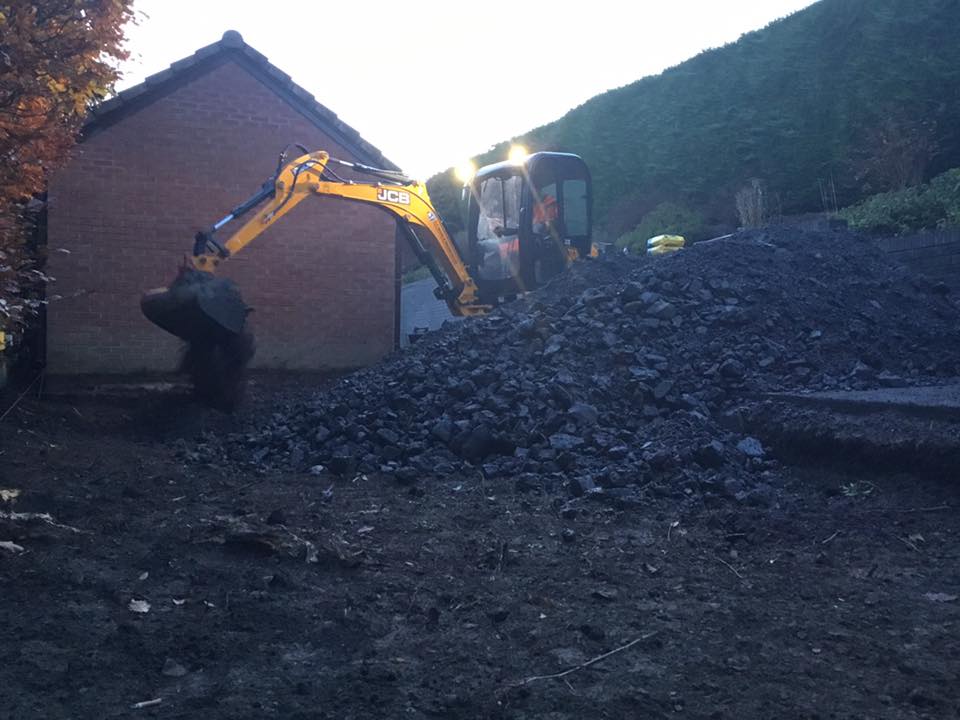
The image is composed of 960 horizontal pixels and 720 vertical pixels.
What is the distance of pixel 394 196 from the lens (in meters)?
13.1

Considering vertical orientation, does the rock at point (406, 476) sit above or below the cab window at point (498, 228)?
below

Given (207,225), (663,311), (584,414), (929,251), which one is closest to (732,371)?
(663,311)

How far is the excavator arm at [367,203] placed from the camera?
36.3 ft

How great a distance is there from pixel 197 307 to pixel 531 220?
19.8ft

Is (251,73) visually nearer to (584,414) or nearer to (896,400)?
(584,414)

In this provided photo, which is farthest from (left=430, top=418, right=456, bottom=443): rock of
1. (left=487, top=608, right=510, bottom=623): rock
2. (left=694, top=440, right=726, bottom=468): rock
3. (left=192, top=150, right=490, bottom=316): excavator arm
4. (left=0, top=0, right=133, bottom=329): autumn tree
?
(left=487, top=608, right=510, bottom=623): rock

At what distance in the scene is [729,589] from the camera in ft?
17.2

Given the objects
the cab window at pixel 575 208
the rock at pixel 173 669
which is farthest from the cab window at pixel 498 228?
the rock at pixel 173 669

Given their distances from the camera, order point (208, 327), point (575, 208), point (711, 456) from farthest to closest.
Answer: point (575, 208) → point (208, 327) → point (711, 456)

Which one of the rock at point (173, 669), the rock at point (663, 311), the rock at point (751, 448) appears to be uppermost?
the rock at point (663, 311)

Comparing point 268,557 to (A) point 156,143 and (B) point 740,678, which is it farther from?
(A) point 156,143

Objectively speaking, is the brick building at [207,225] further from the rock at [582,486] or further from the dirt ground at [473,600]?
the rock at [582,486]

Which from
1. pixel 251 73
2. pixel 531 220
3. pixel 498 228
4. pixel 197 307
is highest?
pixel 251 73

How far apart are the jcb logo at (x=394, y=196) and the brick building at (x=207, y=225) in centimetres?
257
